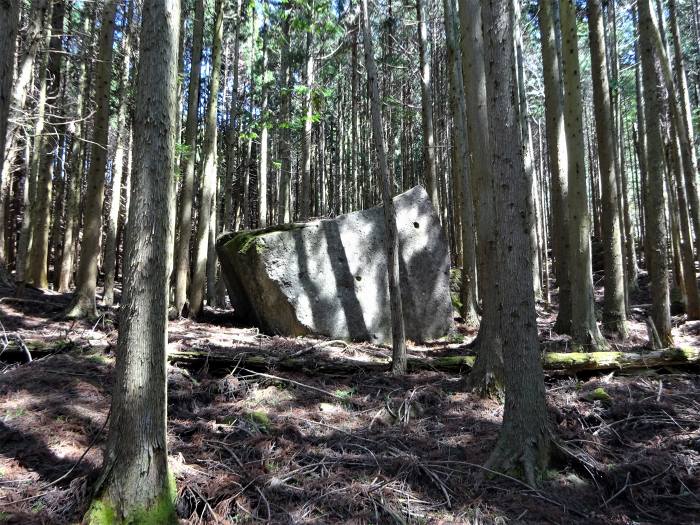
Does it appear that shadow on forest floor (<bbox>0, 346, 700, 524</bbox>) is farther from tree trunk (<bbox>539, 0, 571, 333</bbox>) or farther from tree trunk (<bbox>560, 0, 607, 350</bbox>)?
tree trunk (<bbox>539, 0, 571, 333</bbox>)

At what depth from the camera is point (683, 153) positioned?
1041 centimetres

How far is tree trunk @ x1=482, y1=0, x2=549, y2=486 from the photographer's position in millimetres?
3760

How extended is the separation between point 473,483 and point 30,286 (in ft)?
39.0

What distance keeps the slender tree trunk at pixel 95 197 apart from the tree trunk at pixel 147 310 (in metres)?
6.06

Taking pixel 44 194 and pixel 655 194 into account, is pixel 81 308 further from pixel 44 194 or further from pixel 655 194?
pixel 655 194

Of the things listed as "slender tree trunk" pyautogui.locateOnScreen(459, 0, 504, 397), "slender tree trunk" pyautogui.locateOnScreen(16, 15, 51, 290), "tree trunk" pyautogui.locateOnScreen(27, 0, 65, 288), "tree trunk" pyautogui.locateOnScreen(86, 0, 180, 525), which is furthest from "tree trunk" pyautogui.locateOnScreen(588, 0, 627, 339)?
"tree trunk" pyautogui.locateOnScreen(27, 0, 65, 288)

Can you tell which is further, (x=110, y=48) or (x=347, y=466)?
(x=110, y=48)

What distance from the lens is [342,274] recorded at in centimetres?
893

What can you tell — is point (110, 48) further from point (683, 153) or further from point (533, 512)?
point (683, 153)

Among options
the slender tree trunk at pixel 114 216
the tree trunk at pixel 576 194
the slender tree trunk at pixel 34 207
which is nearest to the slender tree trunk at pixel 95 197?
the slender tree trunk at pixel 34 207

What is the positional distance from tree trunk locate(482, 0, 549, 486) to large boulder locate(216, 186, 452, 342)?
5007 millimetres

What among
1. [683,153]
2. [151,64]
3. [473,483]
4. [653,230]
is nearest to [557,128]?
[653,230]

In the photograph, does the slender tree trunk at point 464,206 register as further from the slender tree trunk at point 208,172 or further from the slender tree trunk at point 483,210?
the slender tree trunk at point 208,172

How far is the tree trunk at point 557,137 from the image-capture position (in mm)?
8148
